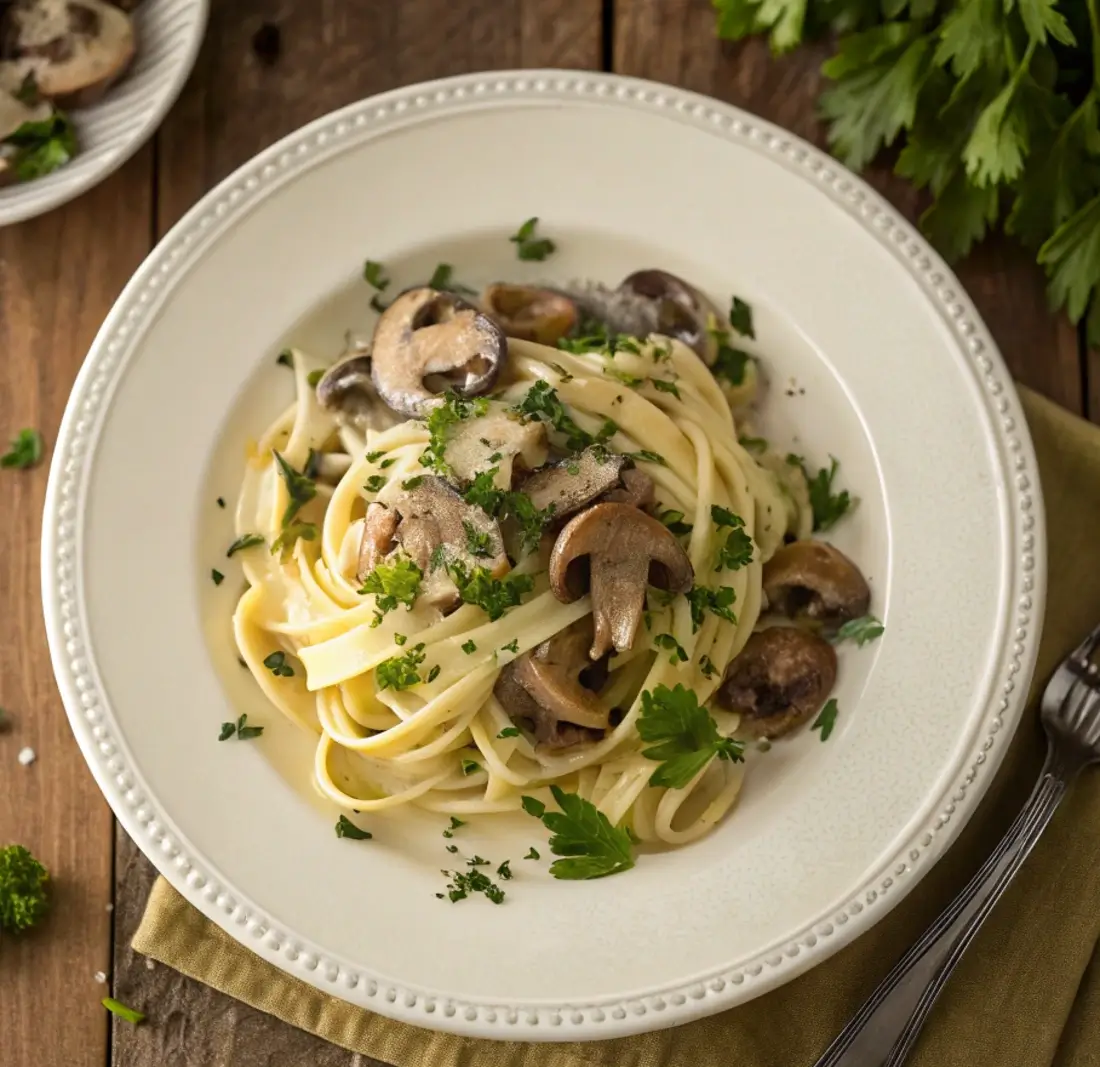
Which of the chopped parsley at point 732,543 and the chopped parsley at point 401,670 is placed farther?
the chopped parsley at point 732,543

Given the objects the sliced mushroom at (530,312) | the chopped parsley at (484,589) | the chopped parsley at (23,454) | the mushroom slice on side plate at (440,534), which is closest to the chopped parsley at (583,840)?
the chopped parsley at (484,589)

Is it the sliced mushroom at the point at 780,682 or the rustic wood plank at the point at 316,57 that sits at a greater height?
the rustic wood plank at the point at 316,57

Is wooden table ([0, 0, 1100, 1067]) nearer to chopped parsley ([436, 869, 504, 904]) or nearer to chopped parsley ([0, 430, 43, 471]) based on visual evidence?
chopped parsley ([0, 430, 43, 471])

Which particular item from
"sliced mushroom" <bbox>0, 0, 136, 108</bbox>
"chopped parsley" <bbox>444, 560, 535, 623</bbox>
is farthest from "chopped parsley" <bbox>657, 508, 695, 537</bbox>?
"sliced mushroom" <bbox>0, 0, 136, 108</bbox>

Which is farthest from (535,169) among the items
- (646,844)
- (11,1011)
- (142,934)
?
(11,1011)

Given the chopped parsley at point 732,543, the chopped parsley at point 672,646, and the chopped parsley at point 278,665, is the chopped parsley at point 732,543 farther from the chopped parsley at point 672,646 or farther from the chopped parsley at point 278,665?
the chopped parsley at point 278,665
